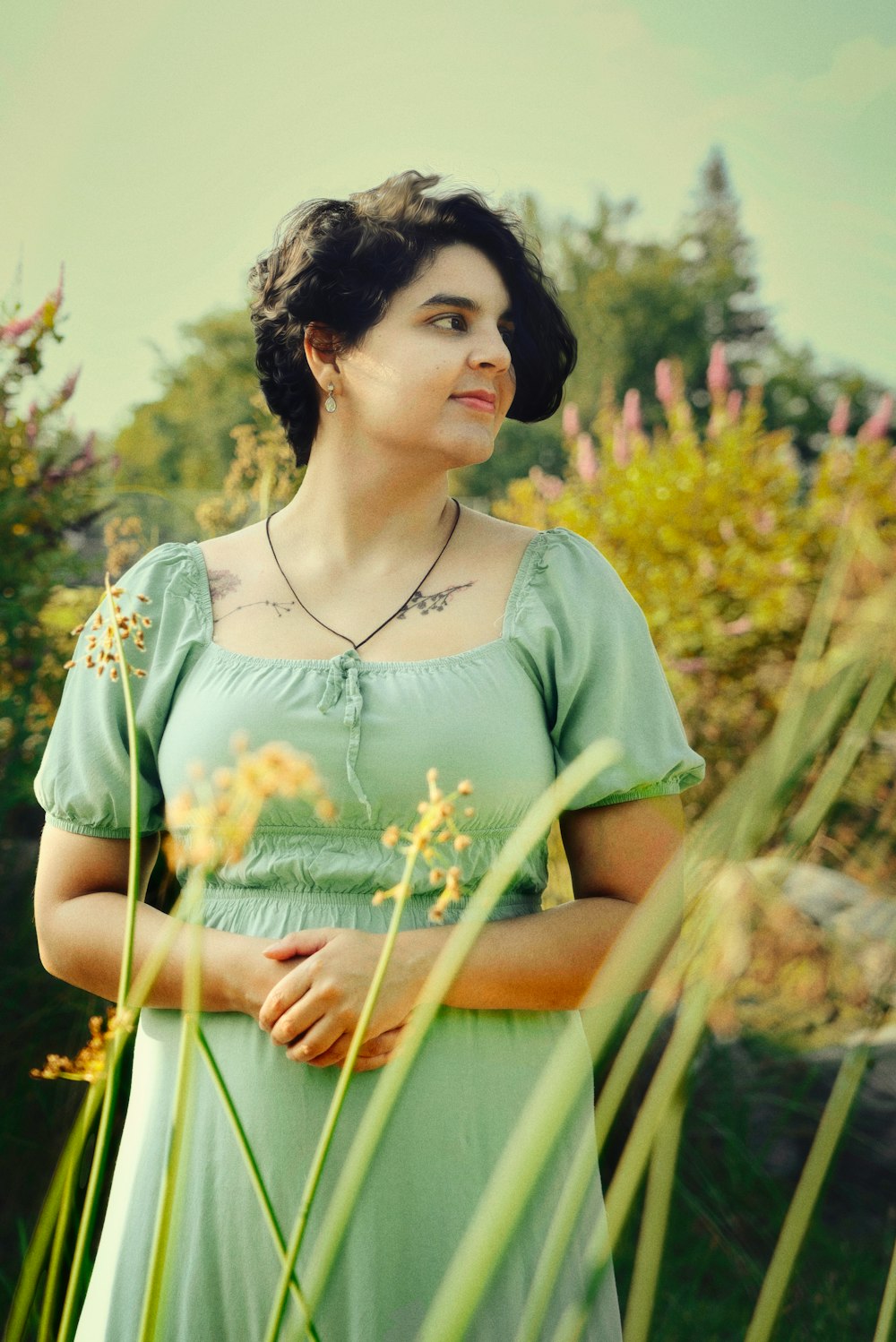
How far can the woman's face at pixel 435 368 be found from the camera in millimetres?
1558

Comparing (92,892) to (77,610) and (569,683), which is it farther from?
(77,610)

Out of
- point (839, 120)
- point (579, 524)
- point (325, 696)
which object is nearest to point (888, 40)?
point (839, 120)

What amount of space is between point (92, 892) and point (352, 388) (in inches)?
32.7

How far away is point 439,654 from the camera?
5.03 feet

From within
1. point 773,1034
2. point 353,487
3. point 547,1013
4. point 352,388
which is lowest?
point 773,1034

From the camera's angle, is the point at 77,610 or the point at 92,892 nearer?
the point at 92,892

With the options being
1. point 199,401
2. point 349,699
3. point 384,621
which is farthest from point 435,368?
point 199,401

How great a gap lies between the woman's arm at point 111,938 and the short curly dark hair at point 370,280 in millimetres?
789

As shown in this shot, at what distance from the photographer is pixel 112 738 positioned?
154cm

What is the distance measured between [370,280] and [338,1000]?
1055mm

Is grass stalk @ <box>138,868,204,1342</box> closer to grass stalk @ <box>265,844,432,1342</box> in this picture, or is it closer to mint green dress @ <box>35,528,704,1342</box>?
grass stalk @ <box>265,844,432,1342</box>

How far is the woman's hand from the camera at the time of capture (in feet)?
3.97

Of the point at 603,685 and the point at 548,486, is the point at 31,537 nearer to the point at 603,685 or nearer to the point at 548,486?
the point at 603,685

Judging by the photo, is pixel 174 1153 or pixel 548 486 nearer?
pixel 174 1153
